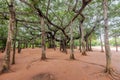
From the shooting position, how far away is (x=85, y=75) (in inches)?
248

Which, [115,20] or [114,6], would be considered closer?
[114,6]

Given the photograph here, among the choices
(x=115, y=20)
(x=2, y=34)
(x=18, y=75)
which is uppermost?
(x=115, y=20)

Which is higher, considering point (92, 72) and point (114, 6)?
point (114, 6)

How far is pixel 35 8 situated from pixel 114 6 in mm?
7070

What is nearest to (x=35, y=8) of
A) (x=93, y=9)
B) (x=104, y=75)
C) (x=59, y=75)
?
(x=59, y=75)

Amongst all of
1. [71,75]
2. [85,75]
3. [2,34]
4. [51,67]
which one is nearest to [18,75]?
[51,67]

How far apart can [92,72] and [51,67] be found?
1.83 m

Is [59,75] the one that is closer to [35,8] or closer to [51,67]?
[51,67]

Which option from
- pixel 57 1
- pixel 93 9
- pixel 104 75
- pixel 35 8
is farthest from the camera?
pixel 93 9

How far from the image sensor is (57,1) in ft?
39.0

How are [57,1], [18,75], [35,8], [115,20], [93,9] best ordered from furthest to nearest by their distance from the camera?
1. [115,20]
2. [93,9]
3. [57,1]
4. [35,8]
5. [18,75]

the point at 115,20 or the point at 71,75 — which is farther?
the point at 115,20

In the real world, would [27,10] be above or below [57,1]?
below

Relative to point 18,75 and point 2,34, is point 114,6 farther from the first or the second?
point 2,34
